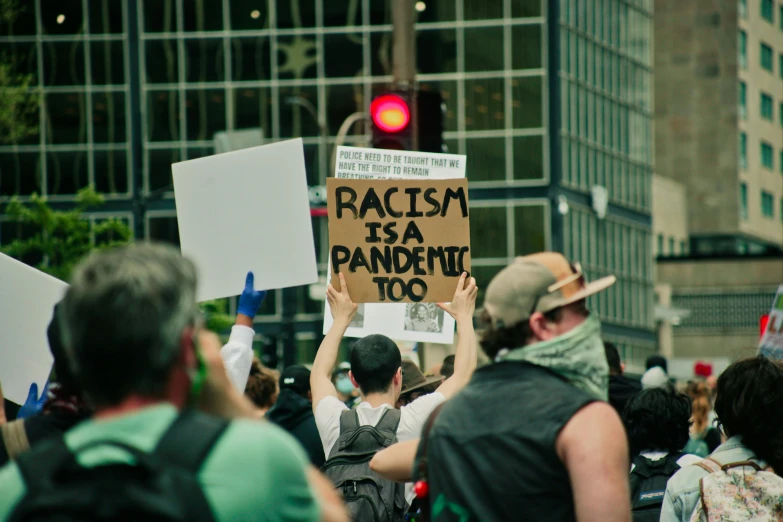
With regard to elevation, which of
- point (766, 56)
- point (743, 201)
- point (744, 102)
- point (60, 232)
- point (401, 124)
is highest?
point (766, 56)

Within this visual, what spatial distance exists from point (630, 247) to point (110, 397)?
5352cm

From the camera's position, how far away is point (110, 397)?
2512 mm

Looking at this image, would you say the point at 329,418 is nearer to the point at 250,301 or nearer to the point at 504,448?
the point at 250,301

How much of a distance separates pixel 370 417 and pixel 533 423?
2145 mm

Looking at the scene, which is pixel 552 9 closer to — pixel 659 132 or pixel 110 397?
pixel 659 132

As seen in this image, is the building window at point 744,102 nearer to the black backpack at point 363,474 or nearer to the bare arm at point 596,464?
the black backpack at point 363,474

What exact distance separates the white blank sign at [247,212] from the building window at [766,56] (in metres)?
75.0

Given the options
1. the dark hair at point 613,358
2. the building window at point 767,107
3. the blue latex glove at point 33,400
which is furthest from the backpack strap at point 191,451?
the building window at point 767,107

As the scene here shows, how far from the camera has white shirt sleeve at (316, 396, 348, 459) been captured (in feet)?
17.4

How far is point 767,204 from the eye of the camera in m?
77.2

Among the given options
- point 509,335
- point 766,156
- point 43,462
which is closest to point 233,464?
point 43,462

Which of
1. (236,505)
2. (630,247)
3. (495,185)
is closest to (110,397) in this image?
(236,505)

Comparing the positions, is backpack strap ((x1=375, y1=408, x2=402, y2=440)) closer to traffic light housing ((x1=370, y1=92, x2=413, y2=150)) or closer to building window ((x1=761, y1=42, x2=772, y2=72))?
traffic light housing ((x1=370, y1=92, x2=413, y2=150))

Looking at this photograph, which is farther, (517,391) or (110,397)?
(517,391)
